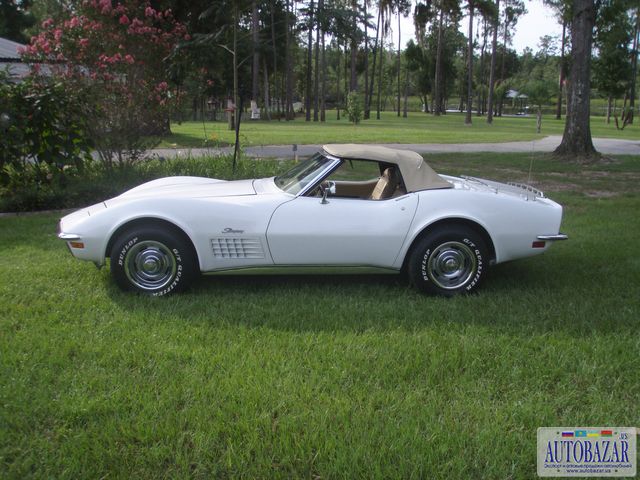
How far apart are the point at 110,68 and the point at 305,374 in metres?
7.33

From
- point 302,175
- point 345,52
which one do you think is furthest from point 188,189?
point 345,52

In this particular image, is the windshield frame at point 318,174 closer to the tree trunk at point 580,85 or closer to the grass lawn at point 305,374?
the grass lawn at point 305,374

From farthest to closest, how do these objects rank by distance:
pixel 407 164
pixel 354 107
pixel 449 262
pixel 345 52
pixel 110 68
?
pixel 345 52 → pixel 354 107 → pixel 110 68 → pixel 407 164 → pixel 449 262

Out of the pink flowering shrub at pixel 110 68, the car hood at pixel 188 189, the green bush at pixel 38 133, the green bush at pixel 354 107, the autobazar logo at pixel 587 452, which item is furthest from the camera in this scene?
the green bush at pixel 354 107

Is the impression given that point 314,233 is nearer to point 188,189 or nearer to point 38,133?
point 188,189

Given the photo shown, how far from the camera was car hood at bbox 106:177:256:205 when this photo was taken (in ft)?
15.0

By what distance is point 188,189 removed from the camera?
4.80 meters

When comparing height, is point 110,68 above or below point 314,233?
above

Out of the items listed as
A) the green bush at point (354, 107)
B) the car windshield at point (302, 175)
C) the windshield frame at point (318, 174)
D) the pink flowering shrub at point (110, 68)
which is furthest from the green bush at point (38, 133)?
the green bush at point (354, 107)

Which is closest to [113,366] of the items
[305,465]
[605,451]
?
[305,465]

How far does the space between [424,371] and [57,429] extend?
1905 mm

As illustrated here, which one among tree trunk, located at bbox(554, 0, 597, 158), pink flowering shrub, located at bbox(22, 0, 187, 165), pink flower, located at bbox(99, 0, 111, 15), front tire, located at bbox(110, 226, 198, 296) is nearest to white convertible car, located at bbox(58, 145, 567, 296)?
front tire, located at bbox(110, 226, 198, 296)

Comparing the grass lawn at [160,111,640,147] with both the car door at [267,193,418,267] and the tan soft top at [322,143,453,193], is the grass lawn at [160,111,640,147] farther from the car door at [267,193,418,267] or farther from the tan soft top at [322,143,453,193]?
the car door at [267,193,418,267]

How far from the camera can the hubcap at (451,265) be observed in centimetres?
446
